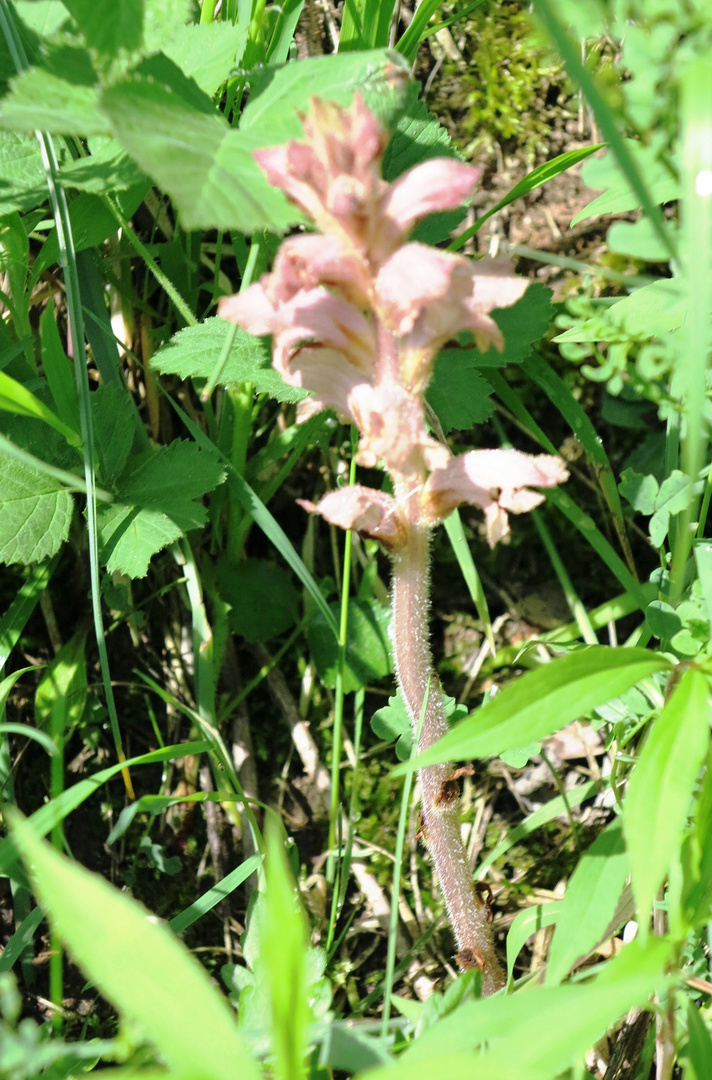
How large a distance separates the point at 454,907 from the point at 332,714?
2.77 feet

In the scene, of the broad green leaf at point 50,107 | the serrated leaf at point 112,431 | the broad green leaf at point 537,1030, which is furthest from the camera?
the serrated leaf at point 112,431

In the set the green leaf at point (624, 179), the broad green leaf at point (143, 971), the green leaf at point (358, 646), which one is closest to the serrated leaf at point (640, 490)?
the green leaf at point (624, 179)

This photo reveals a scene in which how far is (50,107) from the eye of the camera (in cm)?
153

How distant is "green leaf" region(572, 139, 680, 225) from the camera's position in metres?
1.63

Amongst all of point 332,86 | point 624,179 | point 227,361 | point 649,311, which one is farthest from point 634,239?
point 227,361

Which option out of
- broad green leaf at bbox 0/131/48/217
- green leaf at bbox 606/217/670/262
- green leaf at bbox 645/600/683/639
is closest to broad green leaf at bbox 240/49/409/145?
green leaf at bbox 606/217/670/262

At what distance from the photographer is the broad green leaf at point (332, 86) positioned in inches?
62.2

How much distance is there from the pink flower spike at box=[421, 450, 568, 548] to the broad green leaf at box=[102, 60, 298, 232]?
0.51 metres

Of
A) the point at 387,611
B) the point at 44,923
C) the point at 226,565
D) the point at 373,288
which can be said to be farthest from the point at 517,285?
the point at 44,923

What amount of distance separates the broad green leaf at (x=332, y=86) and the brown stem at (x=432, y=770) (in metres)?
0.79

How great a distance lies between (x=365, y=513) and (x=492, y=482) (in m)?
0.23

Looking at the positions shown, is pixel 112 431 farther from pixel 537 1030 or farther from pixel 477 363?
pixel 537 1030

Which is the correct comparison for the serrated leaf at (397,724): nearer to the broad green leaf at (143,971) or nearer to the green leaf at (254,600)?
the green leaf at (254,600)

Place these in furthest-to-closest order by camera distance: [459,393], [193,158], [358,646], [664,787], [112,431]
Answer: [358,646]
[112,431]
[459,393]
[193,158]
[664,787]
